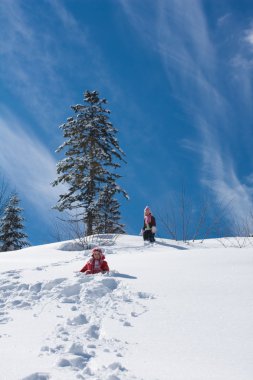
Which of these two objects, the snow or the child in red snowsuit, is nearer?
the snow

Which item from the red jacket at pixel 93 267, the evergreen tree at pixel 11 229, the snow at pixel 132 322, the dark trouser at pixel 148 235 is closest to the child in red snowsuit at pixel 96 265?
the red jacket at pixel 93 267

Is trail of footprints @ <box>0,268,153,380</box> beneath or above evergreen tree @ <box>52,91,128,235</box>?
beneath

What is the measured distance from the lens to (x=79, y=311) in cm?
439

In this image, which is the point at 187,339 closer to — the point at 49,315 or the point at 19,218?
the point at 49,315

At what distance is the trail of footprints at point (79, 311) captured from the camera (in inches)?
114

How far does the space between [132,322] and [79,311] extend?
32.0 inches

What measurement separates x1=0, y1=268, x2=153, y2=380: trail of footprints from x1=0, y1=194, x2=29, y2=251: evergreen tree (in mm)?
19359

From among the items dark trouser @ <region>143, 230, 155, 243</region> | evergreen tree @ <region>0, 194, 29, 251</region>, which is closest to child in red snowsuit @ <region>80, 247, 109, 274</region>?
dark trouser @ <region>143, 230, 155, 243</region>

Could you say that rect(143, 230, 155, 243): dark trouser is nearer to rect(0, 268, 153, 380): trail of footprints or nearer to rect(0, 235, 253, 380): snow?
rect(0, 235, 253, 380): snow

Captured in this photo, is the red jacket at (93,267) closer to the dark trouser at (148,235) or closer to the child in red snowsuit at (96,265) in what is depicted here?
the child in red snowsuit at (96,265)

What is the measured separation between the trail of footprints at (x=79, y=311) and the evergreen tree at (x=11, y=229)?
762 inches

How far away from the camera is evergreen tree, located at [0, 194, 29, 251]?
2519 centimetres

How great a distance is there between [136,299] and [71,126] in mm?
16649

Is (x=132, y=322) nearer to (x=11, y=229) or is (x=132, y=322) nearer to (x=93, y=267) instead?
(x=93, y=267)
